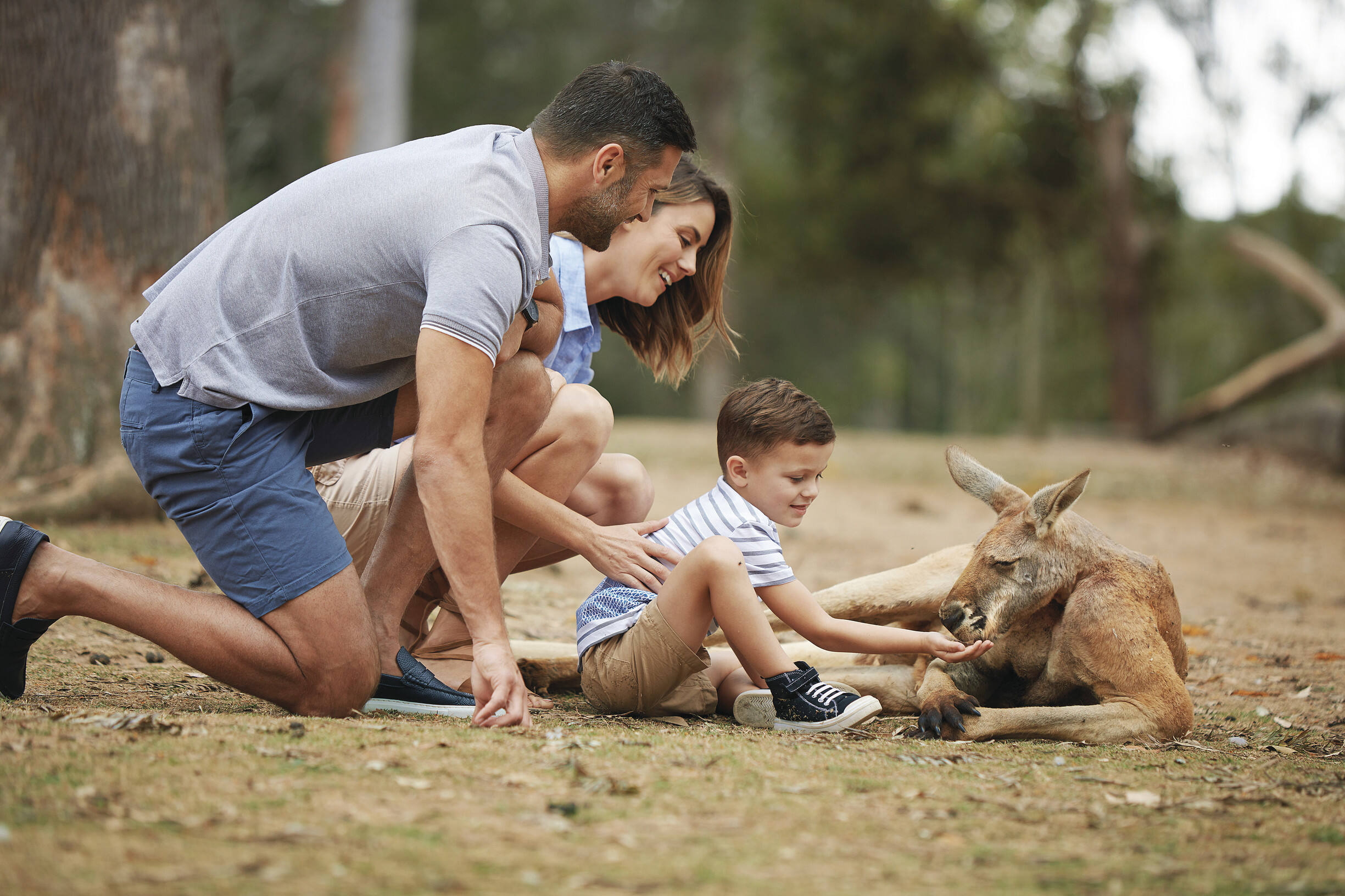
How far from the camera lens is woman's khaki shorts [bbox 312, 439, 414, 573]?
3.67 metres

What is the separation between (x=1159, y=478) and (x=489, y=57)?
16952 mm

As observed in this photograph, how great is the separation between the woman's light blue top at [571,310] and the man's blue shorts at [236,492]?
1000 millimetres

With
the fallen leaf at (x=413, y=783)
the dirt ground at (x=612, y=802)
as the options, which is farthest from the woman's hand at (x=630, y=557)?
the fallen leaf at (x=413, y=783)

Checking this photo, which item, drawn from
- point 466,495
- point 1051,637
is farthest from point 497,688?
point 1051,637

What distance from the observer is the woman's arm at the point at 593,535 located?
326 centimetres

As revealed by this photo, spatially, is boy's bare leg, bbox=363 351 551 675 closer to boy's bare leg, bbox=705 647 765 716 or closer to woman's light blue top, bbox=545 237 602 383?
woman's light blue top, bbox=545 237 602 383

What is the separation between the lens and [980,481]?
12.0ft

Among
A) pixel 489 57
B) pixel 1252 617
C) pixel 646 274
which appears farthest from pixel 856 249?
pixel 646 274

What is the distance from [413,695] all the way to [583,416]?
97cm

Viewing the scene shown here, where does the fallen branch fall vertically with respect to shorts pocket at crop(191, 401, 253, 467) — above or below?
above

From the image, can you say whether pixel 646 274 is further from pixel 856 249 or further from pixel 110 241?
pixel 856 249

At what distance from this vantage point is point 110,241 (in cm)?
609

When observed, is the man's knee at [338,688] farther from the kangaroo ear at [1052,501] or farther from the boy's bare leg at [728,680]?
the kangaroo ear at [1052,501]

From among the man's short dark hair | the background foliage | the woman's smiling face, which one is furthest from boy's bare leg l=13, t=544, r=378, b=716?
the background foliage
